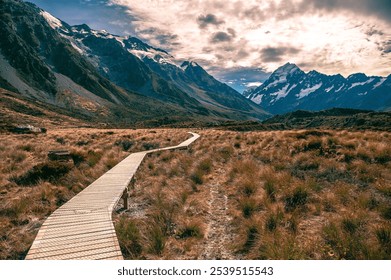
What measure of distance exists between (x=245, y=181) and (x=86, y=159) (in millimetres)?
10731

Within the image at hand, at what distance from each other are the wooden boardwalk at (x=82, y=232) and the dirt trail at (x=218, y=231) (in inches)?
95.5

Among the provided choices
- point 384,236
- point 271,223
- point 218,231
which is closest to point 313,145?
point 271,223

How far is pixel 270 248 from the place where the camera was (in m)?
6.57

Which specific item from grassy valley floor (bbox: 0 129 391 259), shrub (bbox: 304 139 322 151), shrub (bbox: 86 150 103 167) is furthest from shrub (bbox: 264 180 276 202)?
shrub (bbox: 86 150 103 167)

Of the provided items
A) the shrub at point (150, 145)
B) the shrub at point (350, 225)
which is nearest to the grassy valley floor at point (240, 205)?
the shrub at point (350, 225)

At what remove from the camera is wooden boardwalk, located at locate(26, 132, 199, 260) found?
6316mm

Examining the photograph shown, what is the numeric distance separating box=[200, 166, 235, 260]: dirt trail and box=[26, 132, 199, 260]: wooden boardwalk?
243 cm

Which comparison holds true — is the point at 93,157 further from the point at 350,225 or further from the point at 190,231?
the point at 350,225

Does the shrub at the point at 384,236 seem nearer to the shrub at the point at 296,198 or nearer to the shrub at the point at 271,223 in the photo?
the shrub at the point at 271,223

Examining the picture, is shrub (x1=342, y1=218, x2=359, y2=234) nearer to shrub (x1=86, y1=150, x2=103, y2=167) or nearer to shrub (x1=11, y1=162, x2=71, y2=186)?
shrub (x1=11, y1=162, x2=71, y2=186)

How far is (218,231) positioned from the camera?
28.1 ft

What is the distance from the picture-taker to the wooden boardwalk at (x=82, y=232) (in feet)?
20.7
